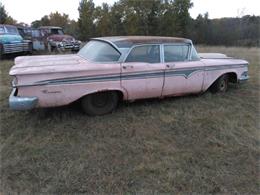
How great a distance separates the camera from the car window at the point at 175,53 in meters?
5.07

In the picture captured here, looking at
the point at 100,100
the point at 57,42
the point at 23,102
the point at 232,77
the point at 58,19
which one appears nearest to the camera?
the point at 23,102

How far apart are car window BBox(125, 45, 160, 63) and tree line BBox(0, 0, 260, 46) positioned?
115ft

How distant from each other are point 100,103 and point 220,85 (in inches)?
114

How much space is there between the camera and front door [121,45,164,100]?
4559 mm

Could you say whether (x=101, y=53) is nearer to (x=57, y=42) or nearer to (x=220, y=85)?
(x=220, y=85)

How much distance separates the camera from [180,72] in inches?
200

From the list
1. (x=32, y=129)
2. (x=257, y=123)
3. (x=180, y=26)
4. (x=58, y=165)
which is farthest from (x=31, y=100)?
(x=180, y=26)

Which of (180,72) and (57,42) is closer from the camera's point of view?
(180,72)

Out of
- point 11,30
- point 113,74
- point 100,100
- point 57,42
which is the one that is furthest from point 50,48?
point 113,74

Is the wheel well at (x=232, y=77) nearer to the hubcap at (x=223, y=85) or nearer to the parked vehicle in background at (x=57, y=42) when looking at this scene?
the hubcap at (x=223, y=85)

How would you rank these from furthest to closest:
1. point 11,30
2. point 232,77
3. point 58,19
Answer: point 58,19 < point 11,30 < point 232,77

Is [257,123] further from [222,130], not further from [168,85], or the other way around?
[168,85]

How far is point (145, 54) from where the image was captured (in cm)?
485

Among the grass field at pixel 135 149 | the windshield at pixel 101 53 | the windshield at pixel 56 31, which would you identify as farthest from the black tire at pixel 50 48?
the windshield at pixel 101 53
